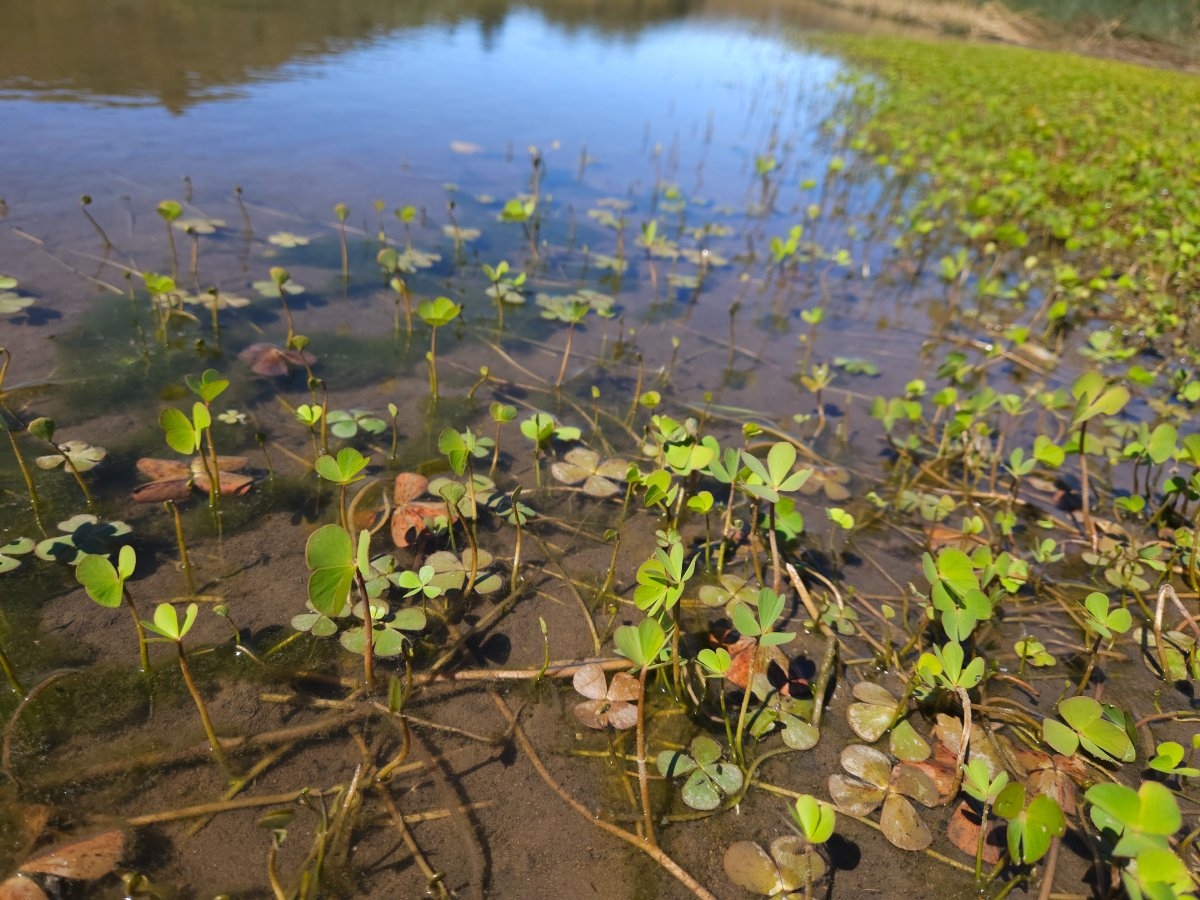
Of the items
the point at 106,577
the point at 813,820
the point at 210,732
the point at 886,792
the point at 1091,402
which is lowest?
the point at 886,792

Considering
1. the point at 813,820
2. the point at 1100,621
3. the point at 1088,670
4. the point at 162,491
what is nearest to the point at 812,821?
the point at 813,820

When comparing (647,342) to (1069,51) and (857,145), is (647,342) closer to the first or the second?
(857,145)

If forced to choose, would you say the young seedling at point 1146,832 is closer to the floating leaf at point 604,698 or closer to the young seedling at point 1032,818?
the young seedling at point 1032,818

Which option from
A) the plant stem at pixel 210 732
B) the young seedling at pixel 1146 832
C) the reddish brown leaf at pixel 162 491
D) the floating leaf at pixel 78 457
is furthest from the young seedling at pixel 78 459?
the young seedling at pixel 1146 832

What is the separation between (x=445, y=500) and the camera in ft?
5.71

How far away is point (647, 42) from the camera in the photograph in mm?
14148

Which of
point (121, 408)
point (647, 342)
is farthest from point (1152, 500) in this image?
point (121, 408)

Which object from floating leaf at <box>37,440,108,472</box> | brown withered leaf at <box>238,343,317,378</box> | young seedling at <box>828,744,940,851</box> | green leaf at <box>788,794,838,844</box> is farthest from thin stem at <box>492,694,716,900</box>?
brown withered leaf at <box>238,343,317,378</box>

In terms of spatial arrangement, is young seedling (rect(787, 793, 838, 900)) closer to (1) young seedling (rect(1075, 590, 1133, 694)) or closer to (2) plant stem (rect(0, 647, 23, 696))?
(1) young seedling (rect(1075, 590, 1133, 694))

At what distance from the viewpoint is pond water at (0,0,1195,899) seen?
4.29 ft

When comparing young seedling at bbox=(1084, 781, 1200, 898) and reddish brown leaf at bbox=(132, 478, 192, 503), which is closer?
young seedling at bbox=(1084, 781, 1200, 898)

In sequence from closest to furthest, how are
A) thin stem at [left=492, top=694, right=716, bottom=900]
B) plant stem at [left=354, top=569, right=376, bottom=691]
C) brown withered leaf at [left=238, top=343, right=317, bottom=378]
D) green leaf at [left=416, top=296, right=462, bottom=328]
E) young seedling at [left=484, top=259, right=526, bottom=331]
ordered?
1. thin stem at [left=492, top=694, right=716, bottom=900]
2. plant stem at [left=354, top=569, right=376, bottom=691]
3. green leaf at [left=416, top=296, right=462, bottom=328]
4. brown withered leaf at [left=238, top=343, right=317, bottom=378]
5. young seedling at [left=484, top=259, right=526, bottom=331]

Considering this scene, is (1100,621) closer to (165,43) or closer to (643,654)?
(643,654)

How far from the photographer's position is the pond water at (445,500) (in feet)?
4.29
